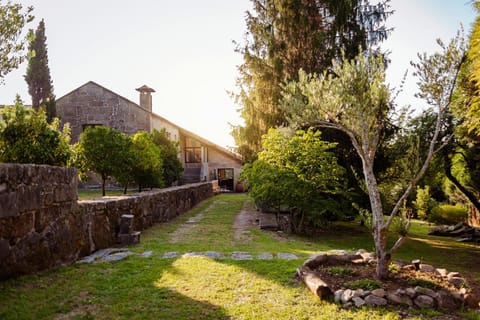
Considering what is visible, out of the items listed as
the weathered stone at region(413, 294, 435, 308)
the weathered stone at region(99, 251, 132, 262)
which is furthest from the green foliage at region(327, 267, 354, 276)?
the weathered stone at region(99, 251, 132, 262)

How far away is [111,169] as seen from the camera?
12547 mm

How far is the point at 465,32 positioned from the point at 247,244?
17.5 feet

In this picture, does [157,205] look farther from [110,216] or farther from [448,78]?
[448,78]

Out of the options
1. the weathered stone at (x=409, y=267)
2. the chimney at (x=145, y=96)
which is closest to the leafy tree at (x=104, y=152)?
the weathered stone at (x=409, y=267)

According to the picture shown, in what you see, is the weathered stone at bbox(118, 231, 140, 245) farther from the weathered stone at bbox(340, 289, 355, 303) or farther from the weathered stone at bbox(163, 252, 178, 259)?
the weathered stone at bbox(340, 289, 355, 303)

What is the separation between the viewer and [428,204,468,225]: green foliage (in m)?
20.4

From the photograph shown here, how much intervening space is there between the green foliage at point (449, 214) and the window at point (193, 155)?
60.9 feet

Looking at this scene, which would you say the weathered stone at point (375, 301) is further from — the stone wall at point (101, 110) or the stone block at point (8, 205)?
the stone wall at point (101, 110)

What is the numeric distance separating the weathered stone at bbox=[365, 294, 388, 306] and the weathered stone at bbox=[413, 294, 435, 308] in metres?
0.32

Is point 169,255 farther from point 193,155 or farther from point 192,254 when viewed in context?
point 193,155

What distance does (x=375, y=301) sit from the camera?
3.76 meters

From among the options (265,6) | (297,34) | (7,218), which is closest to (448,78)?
(7,218)

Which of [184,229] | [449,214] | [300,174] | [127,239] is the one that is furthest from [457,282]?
[449,214]

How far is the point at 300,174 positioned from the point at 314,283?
5.33m
